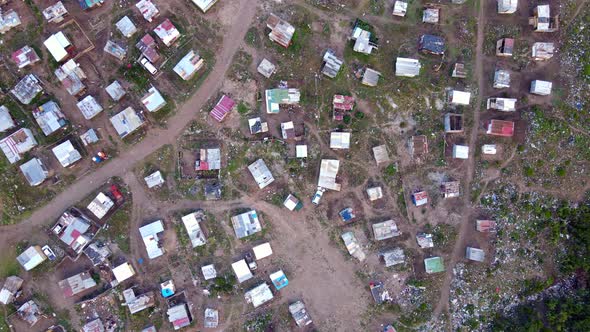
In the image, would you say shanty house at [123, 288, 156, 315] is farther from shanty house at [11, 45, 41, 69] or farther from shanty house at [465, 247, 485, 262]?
shanty house at [465, 247, 485, 262]

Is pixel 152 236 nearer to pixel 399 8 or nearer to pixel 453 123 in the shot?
pixel 453 123

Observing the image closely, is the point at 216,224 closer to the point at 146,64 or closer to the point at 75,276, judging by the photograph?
the point at 75,276

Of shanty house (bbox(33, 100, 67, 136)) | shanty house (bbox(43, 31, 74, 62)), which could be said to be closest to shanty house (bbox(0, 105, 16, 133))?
shanty house (bbox(33, 100, 67, 136))

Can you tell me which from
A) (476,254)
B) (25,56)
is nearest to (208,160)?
(25,56)

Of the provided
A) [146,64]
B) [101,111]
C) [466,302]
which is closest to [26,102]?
[101,111]

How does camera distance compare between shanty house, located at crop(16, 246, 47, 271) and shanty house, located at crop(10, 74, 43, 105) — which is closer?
shanty house, located at crop(16, 246, 47, 271)

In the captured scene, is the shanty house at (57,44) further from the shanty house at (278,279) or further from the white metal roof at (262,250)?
the shanty house at (278,279)
